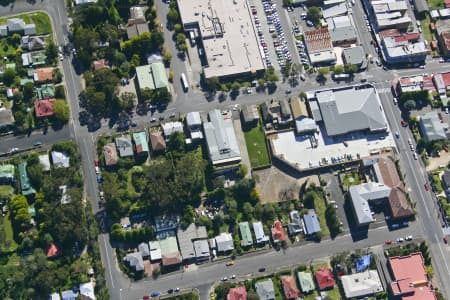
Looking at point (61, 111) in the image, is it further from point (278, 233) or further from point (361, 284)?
point (361, 284)

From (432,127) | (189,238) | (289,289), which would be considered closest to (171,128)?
(189,238)

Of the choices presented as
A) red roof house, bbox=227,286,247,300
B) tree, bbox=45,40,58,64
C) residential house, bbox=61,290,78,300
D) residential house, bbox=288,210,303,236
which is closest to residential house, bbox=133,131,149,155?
tree, bbox=45,40,58,64

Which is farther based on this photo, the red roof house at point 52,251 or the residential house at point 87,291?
the red roof house at point 52,251

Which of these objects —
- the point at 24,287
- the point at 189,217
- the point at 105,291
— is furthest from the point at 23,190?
the point at 189,217

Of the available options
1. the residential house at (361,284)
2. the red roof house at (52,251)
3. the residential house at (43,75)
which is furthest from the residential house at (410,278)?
the residential house at (43,75)

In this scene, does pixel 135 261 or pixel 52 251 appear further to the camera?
pixel 135 261

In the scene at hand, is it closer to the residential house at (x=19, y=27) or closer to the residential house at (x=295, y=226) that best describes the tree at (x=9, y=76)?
the residential house at (x=19, y=27)
